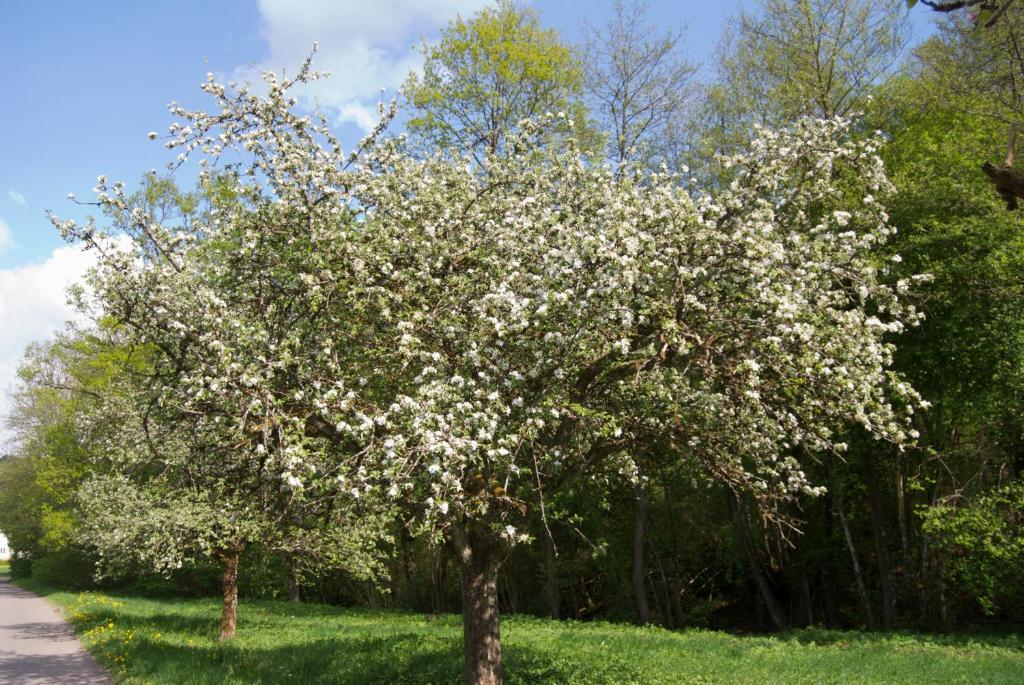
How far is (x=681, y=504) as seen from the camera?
30.0 meters

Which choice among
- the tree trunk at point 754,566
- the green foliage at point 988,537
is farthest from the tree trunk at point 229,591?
the green foliage at point 988,537

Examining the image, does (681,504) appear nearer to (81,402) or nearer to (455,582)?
(455,582)

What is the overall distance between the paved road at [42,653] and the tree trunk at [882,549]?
20.4 meters

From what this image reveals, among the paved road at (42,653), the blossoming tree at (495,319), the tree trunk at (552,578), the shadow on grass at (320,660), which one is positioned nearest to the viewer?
the blossoming tree at (495,319)

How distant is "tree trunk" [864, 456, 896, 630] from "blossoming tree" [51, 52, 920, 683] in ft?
44.6

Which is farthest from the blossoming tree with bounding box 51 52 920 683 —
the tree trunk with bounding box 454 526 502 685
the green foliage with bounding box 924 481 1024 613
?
the green foliage with bounding box 924 481 1024 613

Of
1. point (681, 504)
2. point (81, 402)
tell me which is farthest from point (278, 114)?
point (81, 402)

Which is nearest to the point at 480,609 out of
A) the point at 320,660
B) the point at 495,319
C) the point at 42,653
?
the point at 495,319

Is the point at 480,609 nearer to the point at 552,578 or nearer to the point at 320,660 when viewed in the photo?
the point at 320,660

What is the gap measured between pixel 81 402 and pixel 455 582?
2082 cm

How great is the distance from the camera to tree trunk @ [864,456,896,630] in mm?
22891

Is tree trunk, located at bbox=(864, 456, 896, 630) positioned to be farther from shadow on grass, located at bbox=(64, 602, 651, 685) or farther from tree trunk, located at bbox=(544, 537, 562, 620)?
shadow on grass, located at bbox=(64, 602, 651, 685)

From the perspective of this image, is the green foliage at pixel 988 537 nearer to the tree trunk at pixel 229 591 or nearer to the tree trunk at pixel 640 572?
the tree trunk at pixel 640 572

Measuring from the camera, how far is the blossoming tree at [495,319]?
893 centimetres
